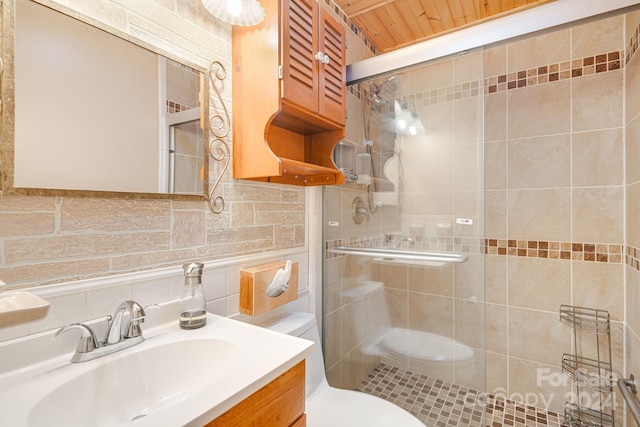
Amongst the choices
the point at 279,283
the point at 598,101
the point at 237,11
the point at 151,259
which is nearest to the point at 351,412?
the point at 279,283

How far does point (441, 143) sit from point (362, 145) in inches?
16.6

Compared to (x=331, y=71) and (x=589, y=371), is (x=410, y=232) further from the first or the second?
(x=589, y=371)

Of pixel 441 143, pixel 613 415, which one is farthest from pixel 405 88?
pixel 613 415

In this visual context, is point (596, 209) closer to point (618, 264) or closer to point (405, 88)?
point (618, 264)

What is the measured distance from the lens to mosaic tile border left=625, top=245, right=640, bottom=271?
4.71ft

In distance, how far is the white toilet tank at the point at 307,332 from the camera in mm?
1318

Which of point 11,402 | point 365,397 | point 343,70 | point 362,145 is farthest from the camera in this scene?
point 362,145

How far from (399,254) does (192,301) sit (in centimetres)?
108

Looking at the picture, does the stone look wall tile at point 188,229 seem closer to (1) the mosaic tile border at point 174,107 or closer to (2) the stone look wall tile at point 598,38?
(1) the mosaic tile border at point 174,107

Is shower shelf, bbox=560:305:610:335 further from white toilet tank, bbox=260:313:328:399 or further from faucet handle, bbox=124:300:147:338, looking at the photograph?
faucet handle, bbox=124:300:147:338

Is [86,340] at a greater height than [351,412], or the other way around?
[86,340]

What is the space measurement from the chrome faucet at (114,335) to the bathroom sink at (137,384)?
0.14ft

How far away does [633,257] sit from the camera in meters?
1.50

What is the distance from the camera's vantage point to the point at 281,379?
0.75 metres
